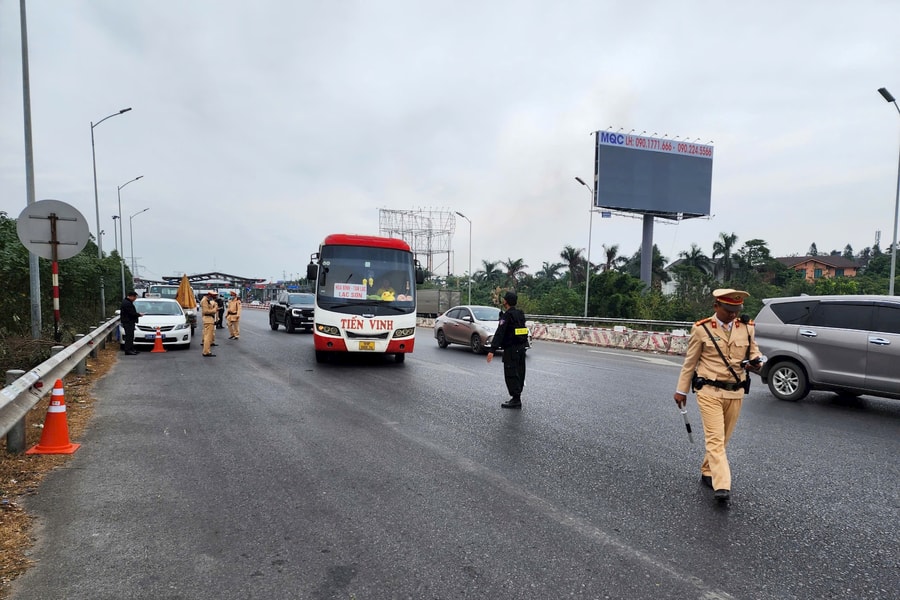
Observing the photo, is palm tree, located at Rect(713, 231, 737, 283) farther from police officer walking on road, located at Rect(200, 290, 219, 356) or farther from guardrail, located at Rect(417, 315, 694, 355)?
police officer walking on road, located at Rect(200, 290, 219, 356)

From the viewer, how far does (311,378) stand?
1098cm

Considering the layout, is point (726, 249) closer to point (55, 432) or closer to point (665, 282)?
point (665, 282)

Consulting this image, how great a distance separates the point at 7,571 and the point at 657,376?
1156 centimetres

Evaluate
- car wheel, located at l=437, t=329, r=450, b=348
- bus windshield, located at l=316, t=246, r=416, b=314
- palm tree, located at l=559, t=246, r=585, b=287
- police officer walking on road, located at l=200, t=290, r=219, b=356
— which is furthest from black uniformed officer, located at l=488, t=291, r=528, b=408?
palm tree, located at l=559, t=246, r=585, b=287

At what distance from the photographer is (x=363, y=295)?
41.9ft

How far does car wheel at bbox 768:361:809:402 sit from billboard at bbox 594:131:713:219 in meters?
35.8

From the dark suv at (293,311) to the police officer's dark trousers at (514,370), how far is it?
50.8ft

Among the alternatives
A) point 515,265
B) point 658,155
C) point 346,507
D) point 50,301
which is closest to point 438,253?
point 515,265

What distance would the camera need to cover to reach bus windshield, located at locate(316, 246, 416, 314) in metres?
12.7

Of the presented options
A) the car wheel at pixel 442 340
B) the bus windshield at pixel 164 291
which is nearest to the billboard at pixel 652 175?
the car wheel at pixel 442 340

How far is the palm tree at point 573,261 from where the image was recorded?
65.4 metres

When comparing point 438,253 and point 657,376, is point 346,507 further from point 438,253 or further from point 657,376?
point 438,253

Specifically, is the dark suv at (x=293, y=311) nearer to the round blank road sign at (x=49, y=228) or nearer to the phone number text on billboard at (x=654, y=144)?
the round blank road sign at (x=49, y=228)

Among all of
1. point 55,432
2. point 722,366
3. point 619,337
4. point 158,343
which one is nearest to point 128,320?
point 158,343
